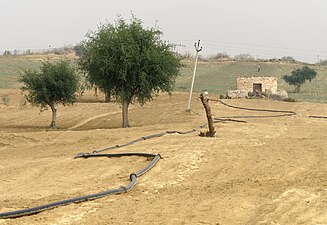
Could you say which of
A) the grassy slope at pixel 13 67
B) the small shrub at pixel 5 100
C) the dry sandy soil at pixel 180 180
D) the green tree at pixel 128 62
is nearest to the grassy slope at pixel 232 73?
the grassy slope at pixel 13 67

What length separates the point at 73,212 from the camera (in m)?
8.52

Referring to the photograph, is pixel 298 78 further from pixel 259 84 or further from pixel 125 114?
pixel 125 114

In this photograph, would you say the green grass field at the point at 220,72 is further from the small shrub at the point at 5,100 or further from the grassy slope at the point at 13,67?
the small shrub at the point at 5,100

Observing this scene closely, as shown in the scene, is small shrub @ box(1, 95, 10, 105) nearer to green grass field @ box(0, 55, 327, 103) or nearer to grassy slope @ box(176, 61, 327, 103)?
green grass field @ box(0, 55, 327, 103)

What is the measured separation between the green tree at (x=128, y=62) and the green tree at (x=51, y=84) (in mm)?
4774

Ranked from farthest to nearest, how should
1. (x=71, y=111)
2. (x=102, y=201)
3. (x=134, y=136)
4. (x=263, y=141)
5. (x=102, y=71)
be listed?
(x=71, y=111), (x=102, y=71), (x=134, y=136), (x=263, y=141), (x=102, y=201)

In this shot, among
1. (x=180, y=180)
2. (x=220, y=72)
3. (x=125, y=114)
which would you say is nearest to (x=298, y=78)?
(x=220, y=72)

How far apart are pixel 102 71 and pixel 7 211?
64.2 ft

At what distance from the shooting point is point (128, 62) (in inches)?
1075

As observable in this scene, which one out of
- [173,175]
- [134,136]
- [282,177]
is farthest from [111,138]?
[282,177]

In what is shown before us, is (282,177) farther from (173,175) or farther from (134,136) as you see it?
(134,136)

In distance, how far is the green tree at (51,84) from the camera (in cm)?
3359

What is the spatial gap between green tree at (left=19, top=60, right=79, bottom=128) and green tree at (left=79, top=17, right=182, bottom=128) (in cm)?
477

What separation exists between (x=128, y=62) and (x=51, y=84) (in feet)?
27.8
